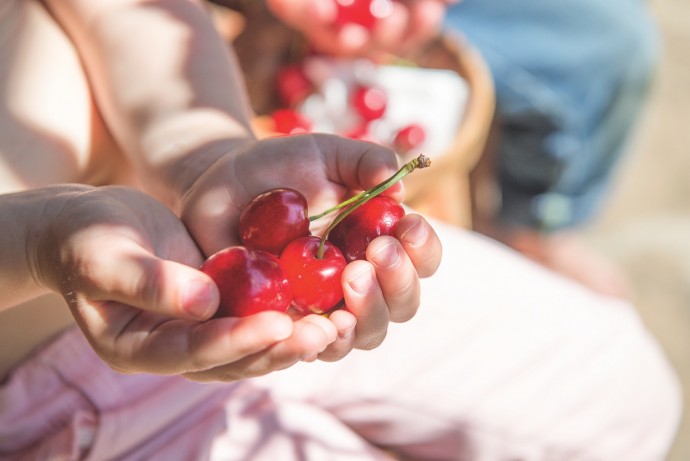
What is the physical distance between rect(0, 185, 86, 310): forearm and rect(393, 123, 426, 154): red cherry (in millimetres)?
807

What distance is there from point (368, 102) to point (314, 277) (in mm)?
863

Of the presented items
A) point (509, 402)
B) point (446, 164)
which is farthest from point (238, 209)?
point (446, 164)

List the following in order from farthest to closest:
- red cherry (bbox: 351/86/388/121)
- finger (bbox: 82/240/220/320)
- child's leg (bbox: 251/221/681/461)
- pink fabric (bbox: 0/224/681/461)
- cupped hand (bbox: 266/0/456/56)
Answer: red cherry (bbox: 351/86/388/121), cupped hand (bbox: 266/0/456/56), child's leg (bbox: 251/221/681/461), pink fabric (bbox: 0/224/681/461), finger (bbox: 82/240/220/320)

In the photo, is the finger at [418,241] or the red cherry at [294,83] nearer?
the finger at [418,241]

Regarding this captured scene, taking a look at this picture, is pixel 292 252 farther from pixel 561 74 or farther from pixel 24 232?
pixel 561 74

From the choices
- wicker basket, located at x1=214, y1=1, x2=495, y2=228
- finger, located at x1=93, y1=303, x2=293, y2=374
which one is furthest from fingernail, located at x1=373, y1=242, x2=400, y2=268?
wicker basket, located at x1=214, y1=1, x2=495, y2=228

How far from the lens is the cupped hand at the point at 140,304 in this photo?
493 mm

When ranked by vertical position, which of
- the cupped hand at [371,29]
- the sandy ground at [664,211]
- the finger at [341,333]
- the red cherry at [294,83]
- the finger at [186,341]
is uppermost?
the finger at [186,341]

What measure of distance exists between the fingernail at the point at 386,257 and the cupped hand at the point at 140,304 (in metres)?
0.07

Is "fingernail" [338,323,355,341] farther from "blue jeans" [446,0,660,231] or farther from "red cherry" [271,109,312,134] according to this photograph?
"blue jeans" [446,0,660,231]

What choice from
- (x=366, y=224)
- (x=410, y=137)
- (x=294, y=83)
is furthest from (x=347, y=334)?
(x=294, y=83)

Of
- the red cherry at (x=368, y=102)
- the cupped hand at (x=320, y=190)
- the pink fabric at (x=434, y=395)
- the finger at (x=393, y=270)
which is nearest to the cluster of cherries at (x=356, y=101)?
the red cherry at (x=368, y=102)

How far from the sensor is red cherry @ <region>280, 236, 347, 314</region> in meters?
0.59

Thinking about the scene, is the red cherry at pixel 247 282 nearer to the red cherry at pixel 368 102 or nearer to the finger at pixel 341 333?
Result: the finger at pixel 341 333
